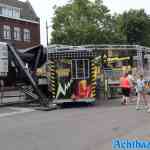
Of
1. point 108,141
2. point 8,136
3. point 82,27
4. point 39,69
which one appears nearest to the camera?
point 108,141

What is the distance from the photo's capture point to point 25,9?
2488 inches

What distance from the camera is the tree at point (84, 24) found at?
51.5 meters

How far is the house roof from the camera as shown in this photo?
6042 centimetres

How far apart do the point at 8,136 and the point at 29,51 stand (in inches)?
519

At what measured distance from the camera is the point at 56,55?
69.3ft

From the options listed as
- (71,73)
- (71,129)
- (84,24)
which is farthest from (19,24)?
(71,129)

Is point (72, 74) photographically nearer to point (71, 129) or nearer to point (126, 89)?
point (126, 89)

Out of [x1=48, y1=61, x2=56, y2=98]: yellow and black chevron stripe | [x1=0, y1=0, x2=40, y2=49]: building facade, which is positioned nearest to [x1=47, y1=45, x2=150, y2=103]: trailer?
[x1=48, y1=61, x2=56, y2=98]: yellow and black chevron stripe

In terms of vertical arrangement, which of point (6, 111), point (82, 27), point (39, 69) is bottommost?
point (6, 111)

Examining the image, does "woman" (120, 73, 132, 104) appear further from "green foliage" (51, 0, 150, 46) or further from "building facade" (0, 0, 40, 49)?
"building facade" (0, 0, 40, 49)

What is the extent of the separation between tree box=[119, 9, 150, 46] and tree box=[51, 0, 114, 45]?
17587 mm

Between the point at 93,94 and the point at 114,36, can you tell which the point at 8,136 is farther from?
the point at 114,36

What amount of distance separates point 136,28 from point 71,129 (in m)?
60.1

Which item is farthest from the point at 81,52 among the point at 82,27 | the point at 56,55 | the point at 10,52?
the point at 82,27
